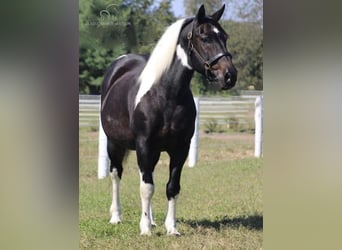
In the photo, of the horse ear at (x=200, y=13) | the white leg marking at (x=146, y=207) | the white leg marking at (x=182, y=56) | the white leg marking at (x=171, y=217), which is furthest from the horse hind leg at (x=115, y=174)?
the horse ear at (x=200, y=13)

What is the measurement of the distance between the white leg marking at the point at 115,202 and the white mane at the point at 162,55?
1.62 ft

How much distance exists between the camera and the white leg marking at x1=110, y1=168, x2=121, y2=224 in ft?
9.92

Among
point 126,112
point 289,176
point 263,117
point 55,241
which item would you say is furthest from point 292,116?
point 55,241

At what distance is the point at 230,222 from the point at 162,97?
2.62 feet

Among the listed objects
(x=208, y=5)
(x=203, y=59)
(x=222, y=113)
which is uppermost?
(x=208, y=5)

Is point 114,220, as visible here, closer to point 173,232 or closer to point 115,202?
point 115,202

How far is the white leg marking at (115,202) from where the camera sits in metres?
3.02

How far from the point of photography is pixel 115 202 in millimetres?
3049

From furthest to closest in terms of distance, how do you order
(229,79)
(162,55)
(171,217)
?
(171,217), (162,55), (229,79)

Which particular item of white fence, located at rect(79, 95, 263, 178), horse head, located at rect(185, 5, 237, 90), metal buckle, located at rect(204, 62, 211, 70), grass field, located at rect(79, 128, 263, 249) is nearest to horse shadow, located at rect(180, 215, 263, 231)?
grass field, located at rect(79, 128, 263, 249)

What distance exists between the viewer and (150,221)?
2971 millimetres

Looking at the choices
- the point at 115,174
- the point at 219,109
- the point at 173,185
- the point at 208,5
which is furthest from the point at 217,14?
the point at 115,174

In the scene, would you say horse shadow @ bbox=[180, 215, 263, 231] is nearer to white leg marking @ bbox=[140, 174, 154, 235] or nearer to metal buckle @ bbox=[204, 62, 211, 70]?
white leg marking @ bbox=[140, 174, 154, 235]

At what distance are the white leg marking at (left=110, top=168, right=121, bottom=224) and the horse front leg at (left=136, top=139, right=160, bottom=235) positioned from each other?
0.50ft
